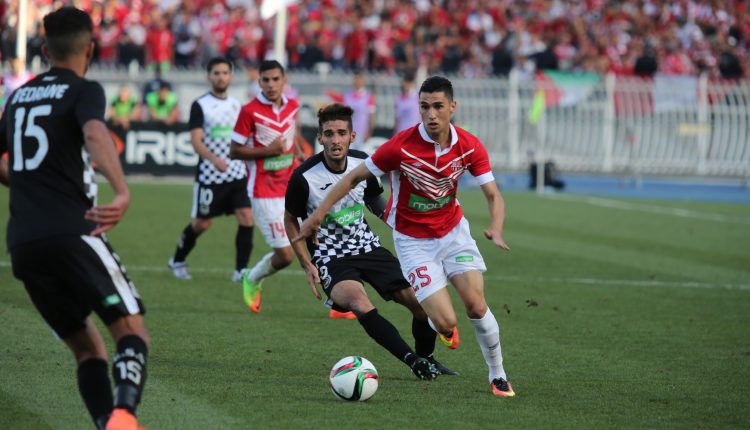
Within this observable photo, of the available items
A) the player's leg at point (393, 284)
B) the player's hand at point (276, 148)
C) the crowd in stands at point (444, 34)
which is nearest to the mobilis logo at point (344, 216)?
the player's leg at point (393, 284)

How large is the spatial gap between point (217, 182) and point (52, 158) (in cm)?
694

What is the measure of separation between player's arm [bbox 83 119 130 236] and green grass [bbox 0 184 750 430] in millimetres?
1532

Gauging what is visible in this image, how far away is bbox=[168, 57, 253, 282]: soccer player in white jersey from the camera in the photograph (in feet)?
39.5

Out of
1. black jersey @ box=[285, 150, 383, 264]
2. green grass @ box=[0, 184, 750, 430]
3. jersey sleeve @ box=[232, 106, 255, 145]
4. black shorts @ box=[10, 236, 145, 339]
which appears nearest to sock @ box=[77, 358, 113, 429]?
black shorts @ box=[10, 236, 145, 339]

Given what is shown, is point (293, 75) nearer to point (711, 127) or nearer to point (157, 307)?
point (711, 127)

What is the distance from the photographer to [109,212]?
5.00 metres

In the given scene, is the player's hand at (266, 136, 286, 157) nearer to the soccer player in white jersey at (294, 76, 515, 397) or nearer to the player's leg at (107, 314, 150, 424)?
the soccer player in white jersey at (294, 76, 515, 397)

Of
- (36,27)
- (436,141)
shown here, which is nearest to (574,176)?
(36,27)

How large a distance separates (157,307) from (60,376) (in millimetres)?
2991

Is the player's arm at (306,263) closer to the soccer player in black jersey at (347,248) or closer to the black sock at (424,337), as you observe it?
the soccer player in black jersey at (347,248)

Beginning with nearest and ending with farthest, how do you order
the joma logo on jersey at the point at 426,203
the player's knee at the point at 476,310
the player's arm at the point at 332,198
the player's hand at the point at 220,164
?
the player's arm at the point at 332,198, the player's knee at the point at 476,310, the joma logo on jersey at the point at 426,203, the player's hand at the point at 220,164

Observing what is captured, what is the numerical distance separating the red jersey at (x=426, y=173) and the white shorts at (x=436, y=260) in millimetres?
60

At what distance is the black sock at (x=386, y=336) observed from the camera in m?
7.44

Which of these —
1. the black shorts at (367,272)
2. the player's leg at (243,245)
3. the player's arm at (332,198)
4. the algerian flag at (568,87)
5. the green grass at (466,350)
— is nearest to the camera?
the green grass at (466,350)
